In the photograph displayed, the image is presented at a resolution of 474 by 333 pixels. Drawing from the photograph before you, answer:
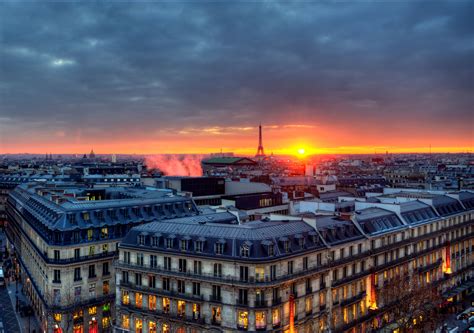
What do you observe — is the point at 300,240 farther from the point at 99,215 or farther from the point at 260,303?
the point at 99,215

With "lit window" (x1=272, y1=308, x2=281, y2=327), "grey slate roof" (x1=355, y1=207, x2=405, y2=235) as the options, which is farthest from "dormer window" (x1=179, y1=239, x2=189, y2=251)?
"grey slate roof" (x1=355, y1=207, x2=405, y2=235)

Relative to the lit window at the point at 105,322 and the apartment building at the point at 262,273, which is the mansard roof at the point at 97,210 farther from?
the lit window at the point at 105,322

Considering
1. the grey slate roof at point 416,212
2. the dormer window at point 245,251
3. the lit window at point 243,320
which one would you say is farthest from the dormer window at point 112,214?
the grey slate roof at point 416,212

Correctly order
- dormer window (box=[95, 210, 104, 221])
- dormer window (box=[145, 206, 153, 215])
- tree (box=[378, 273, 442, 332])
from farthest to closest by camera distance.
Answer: dormer window (box=[145, 206, 153, 215]), dormer window (box=[95, 210, 104, 221]), tree (box=[378, 273, 442, 332])

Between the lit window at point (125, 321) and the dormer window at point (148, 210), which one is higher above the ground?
the dormer window at point (148, 210)

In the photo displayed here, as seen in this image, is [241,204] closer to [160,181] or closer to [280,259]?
[160,181]

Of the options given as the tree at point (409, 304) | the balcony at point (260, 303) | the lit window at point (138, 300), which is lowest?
the tree at point (409, 304)

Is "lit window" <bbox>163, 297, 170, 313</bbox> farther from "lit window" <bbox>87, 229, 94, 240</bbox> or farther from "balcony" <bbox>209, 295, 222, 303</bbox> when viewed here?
"lit window" <bbox>87, 229, 94, 240</bbox>
